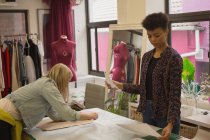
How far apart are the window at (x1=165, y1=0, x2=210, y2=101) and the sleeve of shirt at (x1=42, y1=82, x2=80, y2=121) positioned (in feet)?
5.58

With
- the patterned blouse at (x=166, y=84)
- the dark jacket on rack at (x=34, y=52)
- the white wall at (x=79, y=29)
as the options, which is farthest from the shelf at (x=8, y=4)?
the patterned blouse at (x=166, y=84)

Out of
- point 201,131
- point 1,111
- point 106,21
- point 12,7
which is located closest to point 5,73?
point 12,7

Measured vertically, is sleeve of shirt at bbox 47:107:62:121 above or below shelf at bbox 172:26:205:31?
below

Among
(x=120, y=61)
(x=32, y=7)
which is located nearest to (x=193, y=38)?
(x=120, y=61)

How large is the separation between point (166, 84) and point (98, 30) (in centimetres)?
333

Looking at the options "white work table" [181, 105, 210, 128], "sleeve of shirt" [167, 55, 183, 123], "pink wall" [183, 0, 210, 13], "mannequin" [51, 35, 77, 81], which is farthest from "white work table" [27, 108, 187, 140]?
"mannequin" [51, 35, 77, 81]

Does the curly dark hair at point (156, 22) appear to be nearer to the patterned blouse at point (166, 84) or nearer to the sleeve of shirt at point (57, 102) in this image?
the patterned blouse at point (166, 84)

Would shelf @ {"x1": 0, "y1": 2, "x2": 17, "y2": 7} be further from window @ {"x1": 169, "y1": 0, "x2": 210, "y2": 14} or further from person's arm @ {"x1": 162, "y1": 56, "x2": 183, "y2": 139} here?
person's arm @ {"x1": 162, "y1": 56, "x2": 183, "y2": 139}

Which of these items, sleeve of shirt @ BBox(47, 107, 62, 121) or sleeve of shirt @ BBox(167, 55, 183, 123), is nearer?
sleeve of shirt @ BBox(167, 55, 183, 123)

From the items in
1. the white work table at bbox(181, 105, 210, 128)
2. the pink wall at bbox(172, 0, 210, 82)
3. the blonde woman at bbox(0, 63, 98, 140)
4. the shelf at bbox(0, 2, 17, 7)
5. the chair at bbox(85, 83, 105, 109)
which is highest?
the shelf at bbox(0, 2, 17, 7)

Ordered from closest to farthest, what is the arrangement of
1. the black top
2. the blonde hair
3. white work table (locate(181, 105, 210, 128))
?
the black top, the blonde hair, white work table (locate(181, 105, 210, 128))

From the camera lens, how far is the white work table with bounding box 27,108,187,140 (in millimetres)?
1914

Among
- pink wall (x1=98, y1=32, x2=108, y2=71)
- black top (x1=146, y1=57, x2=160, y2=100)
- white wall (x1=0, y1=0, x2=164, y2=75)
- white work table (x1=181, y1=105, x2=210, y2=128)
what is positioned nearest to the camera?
black top (x1=146, y1=57, x2=160, y2=100)

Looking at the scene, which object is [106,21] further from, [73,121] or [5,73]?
[73,121]
